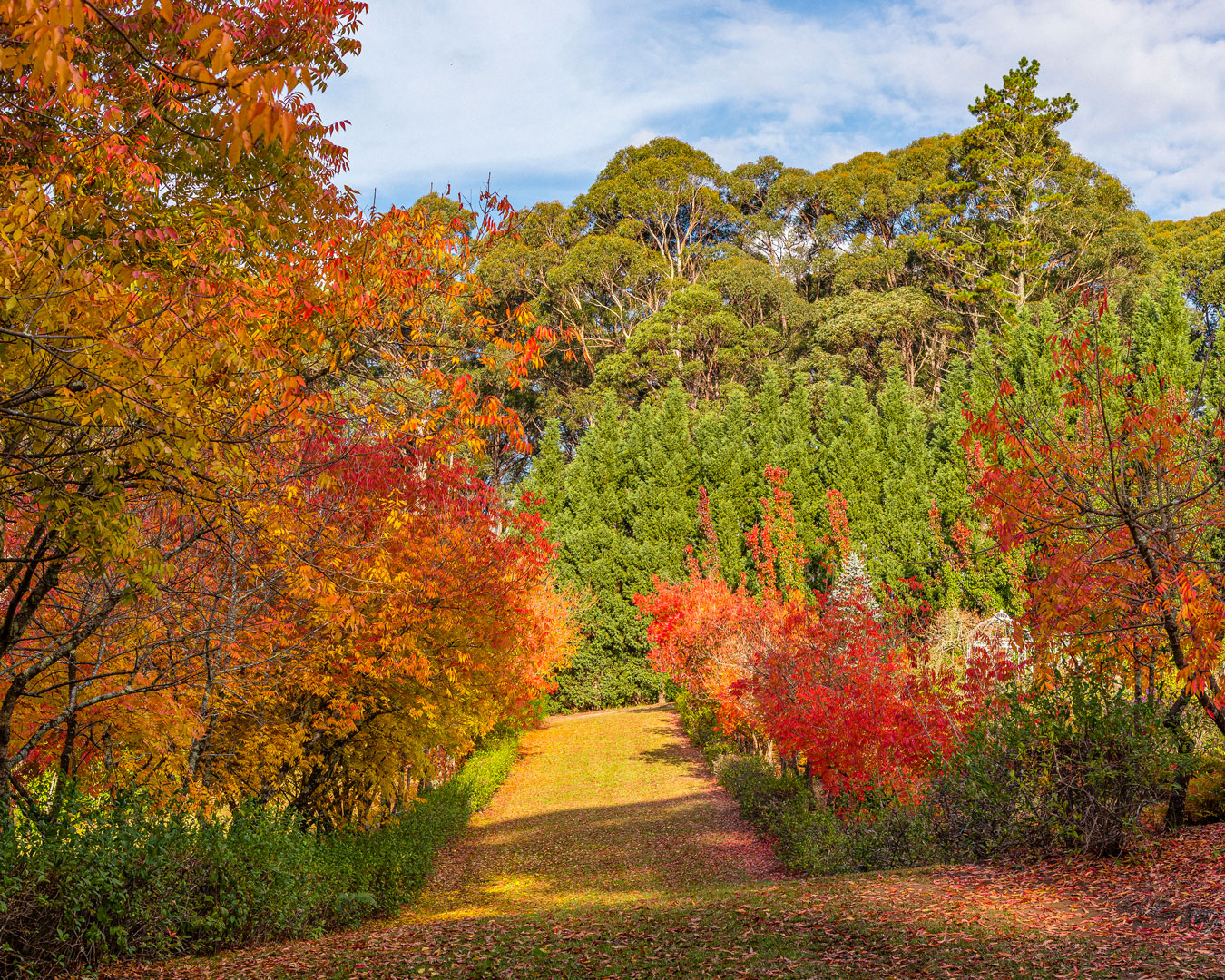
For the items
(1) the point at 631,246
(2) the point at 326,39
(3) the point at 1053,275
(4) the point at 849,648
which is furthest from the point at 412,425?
(3) the point at 1053,275

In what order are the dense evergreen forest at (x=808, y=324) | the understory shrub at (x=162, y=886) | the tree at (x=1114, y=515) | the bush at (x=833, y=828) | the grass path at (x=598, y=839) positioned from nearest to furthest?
1. the understory shrub at (x=162, y=886)
2. the tree at (x=1114, y=515)
3. the bush at (x=833, y=828)
4. the grass path at (x=598, y=839)
5. the dense evergreen forest at (x=808, y=324)

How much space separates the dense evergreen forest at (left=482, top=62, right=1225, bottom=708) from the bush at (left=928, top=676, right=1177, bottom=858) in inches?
592

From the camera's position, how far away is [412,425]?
6.33m

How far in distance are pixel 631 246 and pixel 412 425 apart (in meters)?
33.0

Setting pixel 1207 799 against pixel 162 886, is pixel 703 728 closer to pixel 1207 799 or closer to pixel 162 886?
pixel 1207 799

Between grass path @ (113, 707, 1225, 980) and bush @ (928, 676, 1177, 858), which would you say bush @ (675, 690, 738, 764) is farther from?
bush @ (928, 676, 1177, 858)

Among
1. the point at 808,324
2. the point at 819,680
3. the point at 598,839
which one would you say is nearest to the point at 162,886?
the point at 819,680

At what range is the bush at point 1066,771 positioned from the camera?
23.0ft

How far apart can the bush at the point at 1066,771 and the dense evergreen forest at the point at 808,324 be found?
15030 mm

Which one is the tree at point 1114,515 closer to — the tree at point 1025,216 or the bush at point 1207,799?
the bush at point 1207,799

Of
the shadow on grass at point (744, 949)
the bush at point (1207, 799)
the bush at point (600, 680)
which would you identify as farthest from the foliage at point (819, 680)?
the bush at point (600, 680)

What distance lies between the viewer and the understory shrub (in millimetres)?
5359

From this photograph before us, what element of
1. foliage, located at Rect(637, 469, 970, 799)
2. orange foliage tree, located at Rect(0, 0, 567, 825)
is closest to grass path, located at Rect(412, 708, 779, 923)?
foliage, located at Rect(637, 469, 970, 799)

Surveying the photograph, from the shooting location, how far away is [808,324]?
1547 inches
